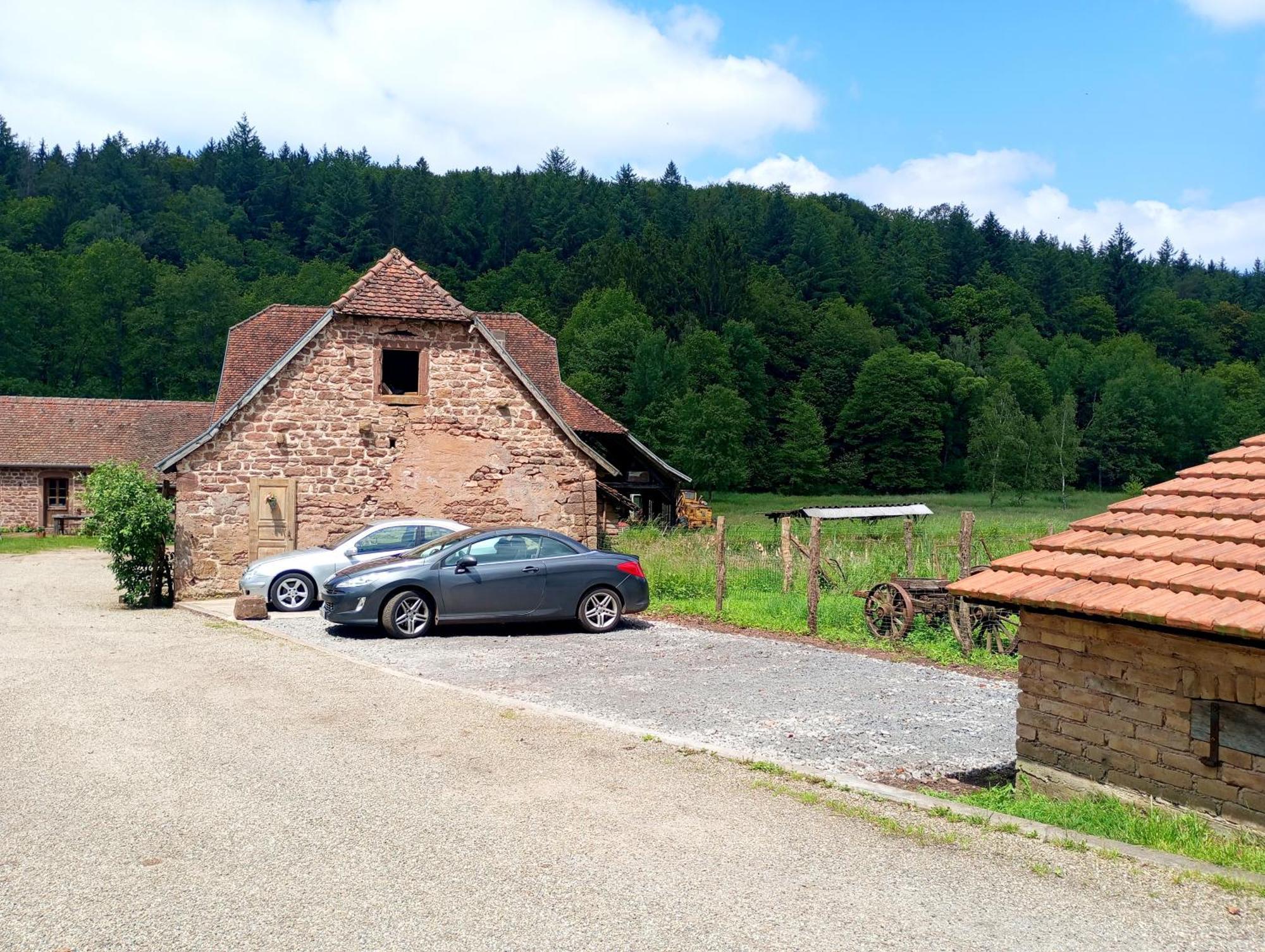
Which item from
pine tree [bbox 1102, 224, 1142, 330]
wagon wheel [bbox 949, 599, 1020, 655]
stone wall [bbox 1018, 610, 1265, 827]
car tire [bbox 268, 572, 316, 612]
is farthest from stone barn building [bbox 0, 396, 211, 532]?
pine tree [bbox 1102, 224, 1142, 330]

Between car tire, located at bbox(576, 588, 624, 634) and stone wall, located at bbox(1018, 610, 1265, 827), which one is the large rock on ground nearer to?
car tire, located at bbox(576, 588, 624, 634)

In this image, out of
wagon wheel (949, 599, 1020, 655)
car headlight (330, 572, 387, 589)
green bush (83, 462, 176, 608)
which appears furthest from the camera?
green bush (83, 462, 176, 608)

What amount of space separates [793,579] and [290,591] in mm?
8440

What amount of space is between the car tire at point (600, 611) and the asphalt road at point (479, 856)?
19.0 ft

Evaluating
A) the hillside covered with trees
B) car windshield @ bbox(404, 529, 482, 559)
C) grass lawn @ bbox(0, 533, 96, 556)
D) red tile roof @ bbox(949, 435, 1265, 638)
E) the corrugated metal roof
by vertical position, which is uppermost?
the hillside covered with trees

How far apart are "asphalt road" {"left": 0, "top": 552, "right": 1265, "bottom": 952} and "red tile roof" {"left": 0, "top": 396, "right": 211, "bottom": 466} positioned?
1573 inches

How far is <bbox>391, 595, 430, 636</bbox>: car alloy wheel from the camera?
13.9 meters

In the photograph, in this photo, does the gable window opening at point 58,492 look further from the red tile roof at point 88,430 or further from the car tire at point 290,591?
the car tire at point 290,591

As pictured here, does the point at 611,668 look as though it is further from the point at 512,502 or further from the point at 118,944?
the point at 512,502

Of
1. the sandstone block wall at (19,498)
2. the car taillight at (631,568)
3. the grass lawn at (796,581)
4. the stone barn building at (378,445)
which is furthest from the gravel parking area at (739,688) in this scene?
the sandstone block wall at (19,498)

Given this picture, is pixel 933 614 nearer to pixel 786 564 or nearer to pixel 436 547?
pixel 786 564

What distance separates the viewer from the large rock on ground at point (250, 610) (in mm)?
15680

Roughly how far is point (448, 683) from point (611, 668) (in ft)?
6.54

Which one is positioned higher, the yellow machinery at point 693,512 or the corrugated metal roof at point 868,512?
the corrugated metal roof at point 868,512
